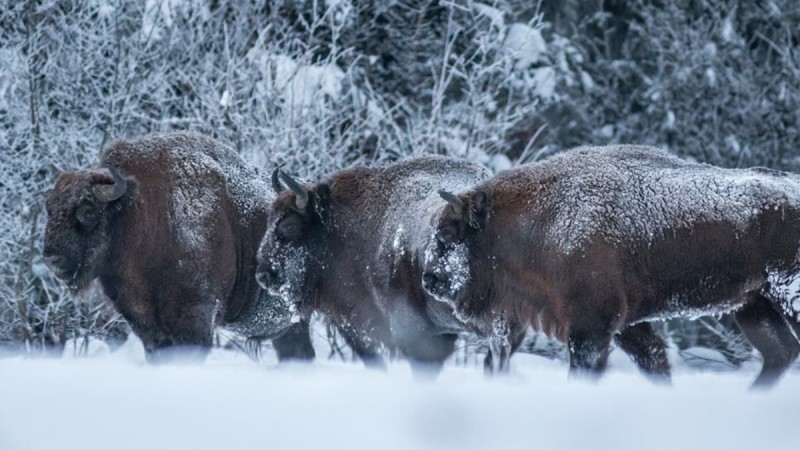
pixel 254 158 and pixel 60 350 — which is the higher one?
pixel 254 158

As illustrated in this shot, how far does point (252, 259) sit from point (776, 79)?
10.2 metres

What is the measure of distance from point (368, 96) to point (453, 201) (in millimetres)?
7314

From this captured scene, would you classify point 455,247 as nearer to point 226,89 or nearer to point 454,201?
point 454,201

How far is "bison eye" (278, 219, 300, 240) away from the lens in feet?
26.4

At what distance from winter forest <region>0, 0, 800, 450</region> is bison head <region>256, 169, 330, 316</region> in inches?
23.3

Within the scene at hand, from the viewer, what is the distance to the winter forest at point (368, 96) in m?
11.8

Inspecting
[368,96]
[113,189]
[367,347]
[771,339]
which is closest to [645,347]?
[771,339]

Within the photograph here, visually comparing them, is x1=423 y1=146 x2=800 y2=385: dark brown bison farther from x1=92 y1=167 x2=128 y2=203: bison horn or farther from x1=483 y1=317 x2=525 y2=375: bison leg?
x1=92 y1=167 x2=128 y2=203: bison horn

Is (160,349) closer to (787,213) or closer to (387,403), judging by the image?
(787,213)

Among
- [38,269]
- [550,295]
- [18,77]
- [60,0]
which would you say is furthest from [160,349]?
[60,0]

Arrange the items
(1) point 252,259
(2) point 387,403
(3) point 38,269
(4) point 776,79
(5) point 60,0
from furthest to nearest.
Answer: (4) point 776,79 → (5) point 60,0 → (3) point 38,269 → (1) point 252,259 → (2) point 387,403

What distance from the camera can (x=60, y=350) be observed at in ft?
36.0

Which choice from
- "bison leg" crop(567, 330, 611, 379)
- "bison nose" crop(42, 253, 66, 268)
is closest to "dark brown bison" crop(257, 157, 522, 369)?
"bison leg" crop(567, 330, 611, 379)

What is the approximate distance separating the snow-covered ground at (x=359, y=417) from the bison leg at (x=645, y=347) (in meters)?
4.20
